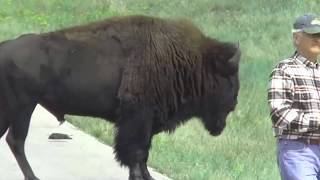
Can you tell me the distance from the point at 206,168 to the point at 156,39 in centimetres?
141

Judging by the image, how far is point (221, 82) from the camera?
313 inches

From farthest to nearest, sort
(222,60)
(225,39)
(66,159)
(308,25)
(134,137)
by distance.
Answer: (225,39) < (66,159) < (222,60) < (134,137) < (308,25)

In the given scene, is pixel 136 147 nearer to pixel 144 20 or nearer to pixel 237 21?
pixel 144 20

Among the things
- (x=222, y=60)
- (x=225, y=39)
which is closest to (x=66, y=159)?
(x=222, y=60)

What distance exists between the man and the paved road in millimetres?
3117

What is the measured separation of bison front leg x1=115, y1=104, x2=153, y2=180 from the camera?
7.59 m

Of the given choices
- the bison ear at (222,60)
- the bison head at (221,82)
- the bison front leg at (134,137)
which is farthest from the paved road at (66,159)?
the bison ear at (222,60)

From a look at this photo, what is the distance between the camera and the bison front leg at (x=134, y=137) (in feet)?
24.9

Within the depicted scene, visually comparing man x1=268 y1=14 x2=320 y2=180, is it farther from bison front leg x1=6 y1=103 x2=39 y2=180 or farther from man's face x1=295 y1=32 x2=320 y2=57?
bison front leg x1=6 y1=103 x2=39 y2=180

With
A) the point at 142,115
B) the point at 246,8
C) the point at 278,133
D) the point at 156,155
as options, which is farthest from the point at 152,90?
the point at 246,8

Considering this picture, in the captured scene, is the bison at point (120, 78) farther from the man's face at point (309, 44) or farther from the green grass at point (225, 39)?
the man's face at point (309, 44)

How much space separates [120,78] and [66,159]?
150 cm

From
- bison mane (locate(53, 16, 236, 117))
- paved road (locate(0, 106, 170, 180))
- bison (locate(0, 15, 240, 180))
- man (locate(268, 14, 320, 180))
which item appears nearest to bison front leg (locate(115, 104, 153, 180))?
bison (locate(0, 15, 240, 180))

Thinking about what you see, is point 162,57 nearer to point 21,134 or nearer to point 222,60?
point 222,60
